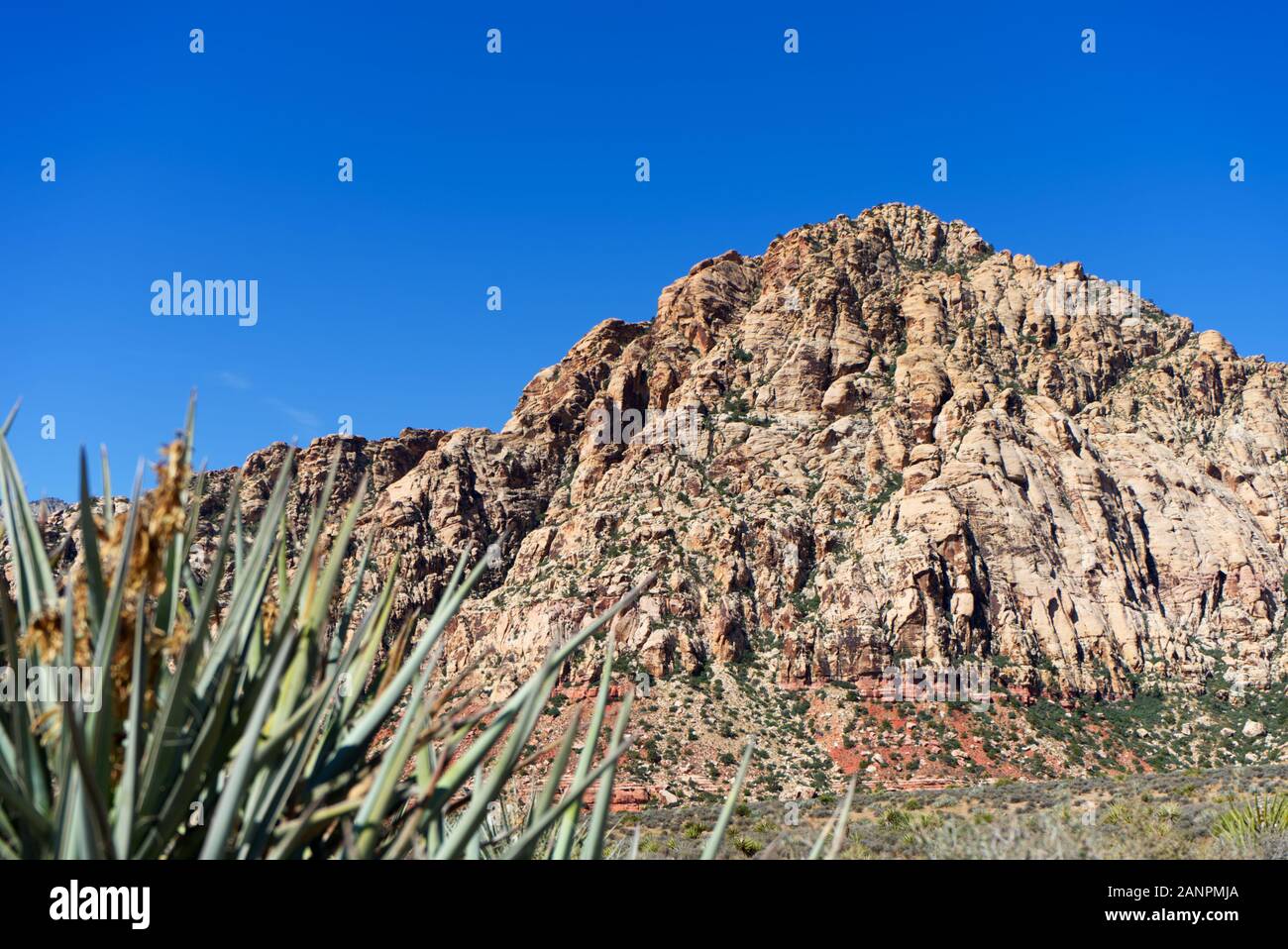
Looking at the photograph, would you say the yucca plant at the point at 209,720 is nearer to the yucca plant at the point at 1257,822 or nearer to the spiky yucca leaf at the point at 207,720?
the spiky yucca leaf at the point at 207,720

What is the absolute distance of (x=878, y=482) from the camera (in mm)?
Result: 62188

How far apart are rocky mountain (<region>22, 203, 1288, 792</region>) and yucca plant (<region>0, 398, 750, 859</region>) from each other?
43.5m

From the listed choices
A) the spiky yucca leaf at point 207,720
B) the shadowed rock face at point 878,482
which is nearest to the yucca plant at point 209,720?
the spiky yucca leaf at point 207,720

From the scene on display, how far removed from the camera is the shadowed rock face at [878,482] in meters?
53.9

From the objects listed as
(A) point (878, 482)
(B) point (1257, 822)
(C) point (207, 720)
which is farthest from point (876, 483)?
(C) point (207, 720)

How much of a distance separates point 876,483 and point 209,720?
6267 centimetres

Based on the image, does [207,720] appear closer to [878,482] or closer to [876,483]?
[876,483]

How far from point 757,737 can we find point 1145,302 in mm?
61249

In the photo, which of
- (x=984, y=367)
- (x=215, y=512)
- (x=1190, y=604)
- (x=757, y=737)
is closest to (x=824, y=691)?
(x=757, y=737)

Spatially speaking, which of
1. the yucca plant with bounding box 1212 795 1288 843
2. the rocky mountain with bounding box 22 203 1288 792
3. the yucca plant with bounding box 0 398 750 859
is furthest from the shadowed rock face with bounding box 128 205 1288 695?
the yucca plant with bounding box 0 398 750 859

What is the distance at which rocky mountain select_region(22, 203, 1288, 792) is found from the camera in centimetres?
5353
